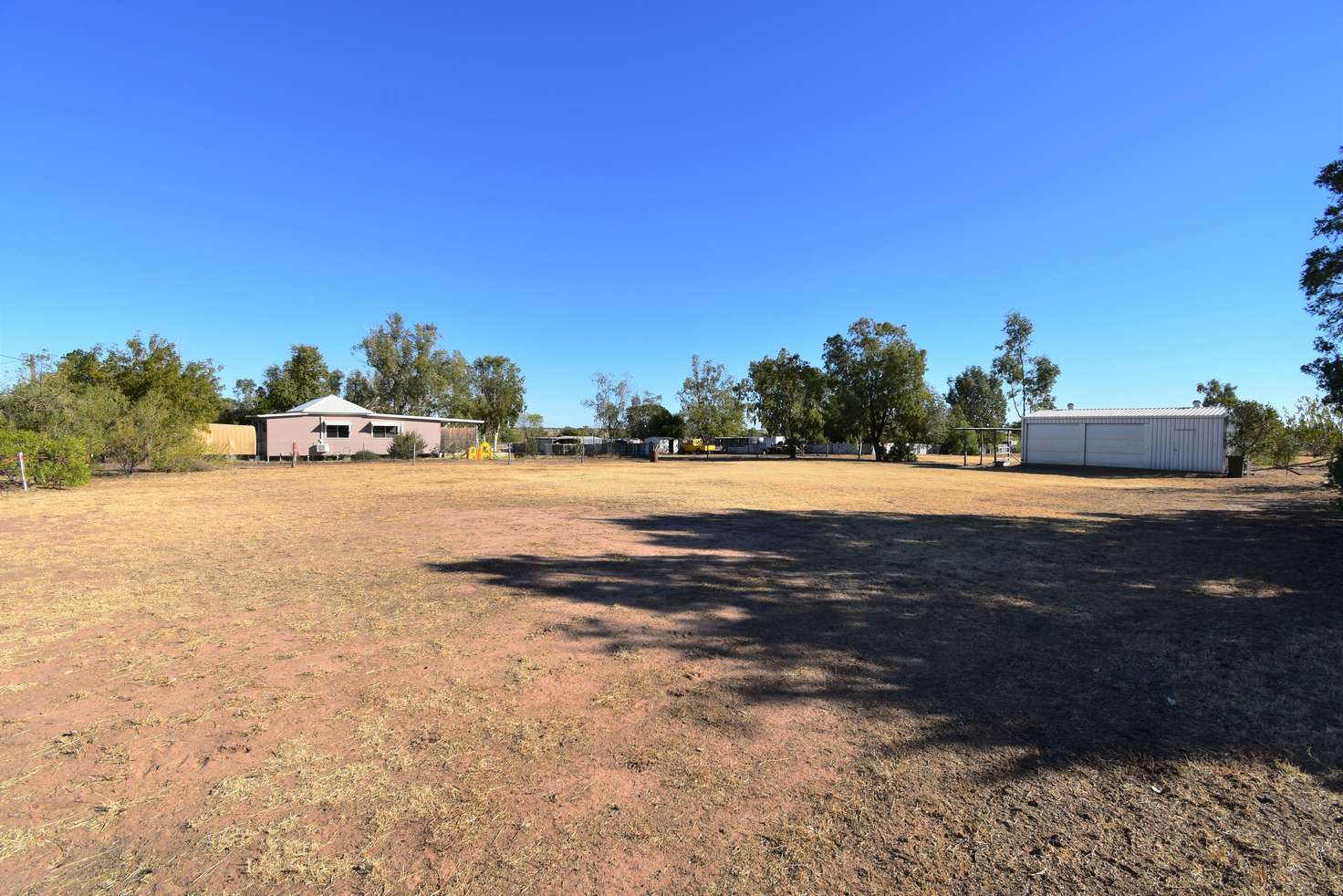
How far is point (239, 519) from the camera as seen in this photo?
1130cm

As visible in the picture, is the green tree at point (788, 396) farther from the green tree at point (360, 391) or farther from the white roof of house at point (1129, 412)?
the green tree at point (360, 391)

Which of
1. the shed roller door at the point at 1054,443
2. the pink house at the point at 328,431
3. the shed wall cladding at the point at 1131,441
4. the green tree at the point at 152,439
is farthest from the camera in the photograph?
the pink house at the point at 328,431

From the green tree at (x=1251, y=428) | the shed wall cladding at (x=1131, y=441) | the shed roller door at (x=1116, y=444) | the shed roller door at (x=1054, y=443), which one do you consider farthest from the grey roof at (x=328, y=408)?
the green tree at (x=1251, y=428)

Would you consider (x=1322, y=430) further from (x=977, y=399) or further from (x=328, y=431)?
(x=977, y=399)

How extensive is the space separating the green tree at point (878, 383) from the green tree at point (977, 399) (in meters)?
24.7

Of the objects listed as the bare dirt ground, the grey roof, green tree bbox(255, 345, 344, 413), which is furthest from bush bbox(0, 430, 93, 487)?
green tree bbox(255, 345, 344, 413)

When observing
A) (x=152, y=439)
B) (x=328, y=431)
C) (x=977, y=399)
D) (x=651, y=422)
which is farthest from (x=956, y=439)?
(x=152, y=439)

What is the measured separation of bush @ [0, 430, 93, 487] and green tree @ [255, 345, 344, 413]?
42300mm

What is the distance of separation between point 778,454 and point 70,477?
51897mm

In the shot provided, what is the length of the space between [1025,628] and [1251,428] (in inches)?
1228

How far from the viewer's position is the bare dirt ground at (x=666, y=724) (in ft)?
7.61

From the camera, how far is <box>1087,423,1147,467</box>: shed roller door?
3144 centimetres

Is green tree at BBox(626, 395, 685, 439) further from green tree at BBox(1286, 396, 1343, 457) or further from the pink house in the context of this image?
green tree at BBox(1286, 396, 1343, 457)

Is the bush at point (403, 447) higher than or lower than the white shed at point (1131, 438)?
lower
